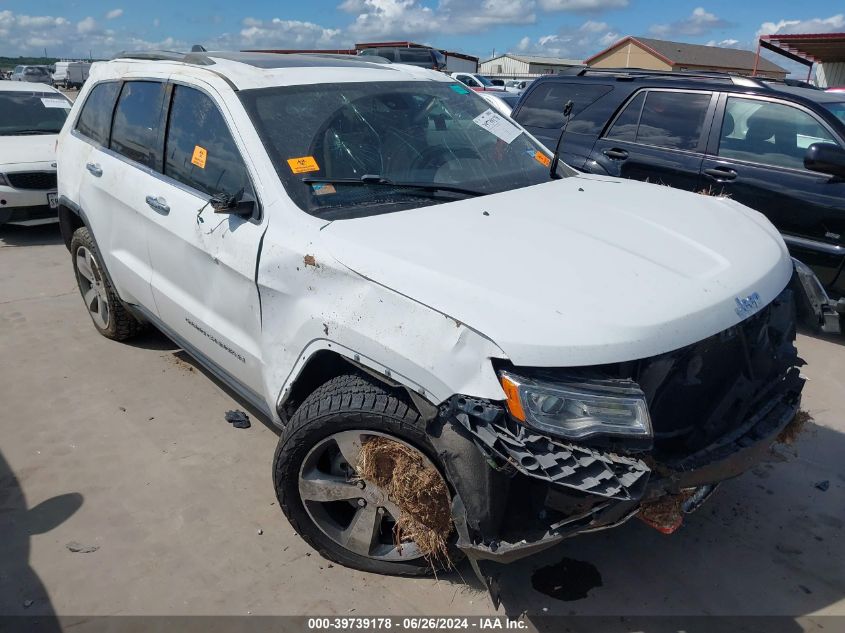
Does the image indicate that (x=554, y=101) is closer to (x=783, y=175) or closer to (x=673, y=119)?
(x=673, y=119)

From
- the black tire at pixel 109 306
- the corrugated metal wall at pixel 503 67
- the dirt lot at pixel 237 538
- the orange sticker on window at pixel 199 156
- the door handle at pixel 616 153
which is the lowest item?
the dirt lot at pixel 237 538

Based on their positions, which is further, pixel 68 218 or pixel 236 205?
pixel 68 218

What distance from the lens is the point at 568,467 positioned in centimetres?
191

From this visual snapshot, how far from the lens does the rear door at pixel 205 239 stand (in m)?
2.80

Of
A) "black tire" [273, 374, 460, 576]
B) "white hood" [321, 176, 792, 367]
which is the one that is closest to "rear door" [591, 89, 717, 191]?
"white hood" [321, 176, 792, 367]

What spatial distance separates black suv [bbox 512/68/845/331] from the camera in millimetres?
4730

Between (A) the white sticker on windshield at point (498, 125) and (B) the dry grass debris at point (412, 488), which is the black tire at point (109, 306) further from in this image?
(B) the dry grass debris at point (412, 488)

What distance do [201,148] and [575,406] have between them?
2.21 meters

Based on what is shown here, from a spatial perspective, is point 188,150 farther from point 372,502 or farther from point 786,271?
point 786,271

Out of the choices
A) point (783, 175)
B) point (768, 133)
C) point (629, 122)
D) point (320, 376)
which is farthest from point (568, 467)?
point (629, 122)

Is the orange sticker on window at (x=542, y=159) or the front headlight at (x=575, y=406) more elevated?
the orange sticker on window at (x=542, y=159)

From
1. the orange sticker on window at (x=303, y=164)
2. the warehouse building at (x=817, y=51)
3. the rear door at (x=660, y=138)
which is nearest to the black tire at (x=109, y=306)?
the orange sticker on window at (x=303, y=164)

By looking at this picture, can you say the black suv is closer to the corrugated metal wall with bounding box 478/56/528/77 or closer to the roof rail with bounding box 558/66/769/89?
the roof rail with bounding box 558/66/769/89

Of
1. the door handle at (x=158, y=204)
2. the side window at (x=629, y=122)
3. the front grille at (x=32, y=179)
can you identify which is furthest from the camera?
the front grille at (x=32, y=179)
